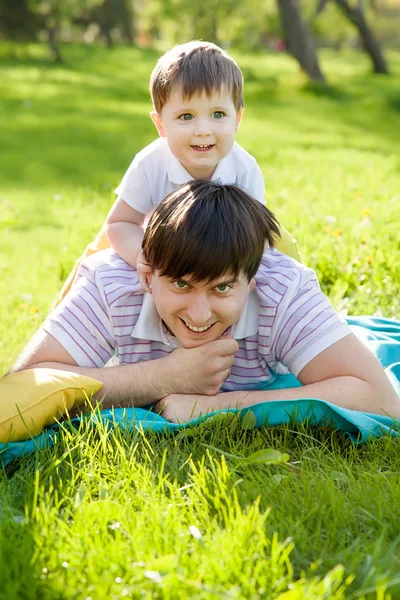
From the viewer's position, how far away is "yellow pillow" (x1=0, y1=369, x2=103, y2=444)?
2586 mm

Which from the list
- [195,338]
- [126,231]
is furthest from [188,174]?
[195,338]

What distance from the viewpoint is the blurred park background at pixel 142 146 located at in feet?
15.0

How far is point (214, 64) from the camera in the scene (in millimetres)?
3209

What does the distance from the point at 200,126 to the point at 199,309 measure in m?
0.91

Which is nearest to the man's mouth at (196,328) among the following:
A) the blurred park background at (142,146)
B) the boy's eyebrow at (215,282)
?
Answer: the boy's eyebrow at (215,282)

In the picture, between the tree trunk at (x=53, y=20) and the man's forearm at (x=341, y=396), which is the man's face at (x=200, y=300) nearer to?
the man's forearm at (x=341, y=396)

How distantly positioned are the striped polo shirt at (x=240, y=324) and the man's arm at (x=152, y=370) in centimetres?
6

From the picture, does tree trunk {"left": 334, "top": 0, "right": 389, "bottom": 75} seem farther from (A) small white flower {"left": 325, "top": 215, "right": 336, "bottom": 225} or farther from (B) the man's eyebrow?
(B) the man's eyebrow

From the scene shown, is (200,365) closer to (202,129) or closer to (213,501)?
(213,501)

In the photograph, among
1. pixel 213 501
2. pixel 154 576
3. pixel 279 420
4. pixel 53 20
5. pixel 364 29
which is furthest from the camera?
pixel 53 20

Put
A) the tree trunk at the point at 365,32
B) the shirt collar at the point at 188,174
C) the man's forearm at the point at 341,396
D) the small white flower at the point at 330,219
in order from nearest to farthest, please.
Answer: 1. the man's forearm at the point at 341,396
2. the shirt collar at the point at 188,174
3. the small white flower at the point at 330,219
4. the tree trunk at the point at 365,32

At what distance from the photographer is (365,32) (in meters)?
17.1

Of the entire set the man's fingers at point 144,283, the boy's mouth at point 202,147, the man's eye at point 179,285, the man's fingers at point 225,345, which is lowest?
the man's fingers at point 225,345

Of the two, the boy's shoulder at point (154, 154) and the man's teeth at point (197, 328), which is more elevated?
the boy's shoulder at point (154, 154)
